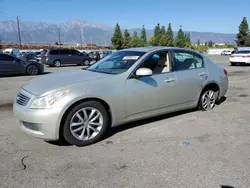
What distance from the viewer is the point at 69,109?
3.85 metres

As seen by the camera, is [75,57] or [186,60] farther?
[75,57]

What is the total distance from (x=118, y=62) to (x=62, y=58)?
18.1 m

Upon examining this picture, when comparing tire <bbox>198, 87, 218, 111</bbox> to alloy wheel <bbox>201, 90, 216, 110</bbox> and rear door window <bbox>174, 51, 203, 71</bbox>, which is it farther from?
rear door window <bbox>174, 51, 203, 71</bbox>

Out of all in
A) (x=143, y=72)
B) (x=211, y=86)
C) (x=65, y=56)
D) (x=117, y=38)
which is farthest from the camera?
(x=117, y=38)

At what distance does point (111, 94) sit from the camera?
4168 mm

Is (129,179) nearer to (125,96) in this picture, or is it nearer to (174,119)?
(125,96)

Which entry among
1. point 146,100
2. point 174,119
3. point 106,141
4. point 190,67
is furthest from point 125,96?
point 190,67

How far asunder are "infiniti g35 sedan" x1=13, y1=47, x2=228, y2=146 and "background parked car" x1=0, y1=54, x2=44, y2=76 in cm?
1017

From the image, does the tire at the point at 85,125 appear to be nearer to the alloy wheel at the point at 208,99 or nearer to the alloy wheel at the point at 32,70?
the alloy wheel at the point at 208,99

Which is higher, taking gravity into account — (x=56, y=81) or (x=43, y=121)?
(x=56, y=81)

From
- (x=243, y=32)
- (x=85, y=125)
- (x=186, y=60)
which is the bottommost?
(x=85, y=125)

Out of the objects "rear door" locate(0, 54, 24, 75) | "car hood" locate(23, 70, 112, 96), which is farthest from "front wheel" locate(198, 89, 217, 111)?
"rear door" locate(0, 54, 24, 75)

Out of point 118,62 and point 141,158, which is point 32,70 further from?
point 141,158

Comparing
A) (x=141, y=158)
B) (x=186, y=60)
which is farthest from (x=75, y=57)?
(x=141, y=158)
